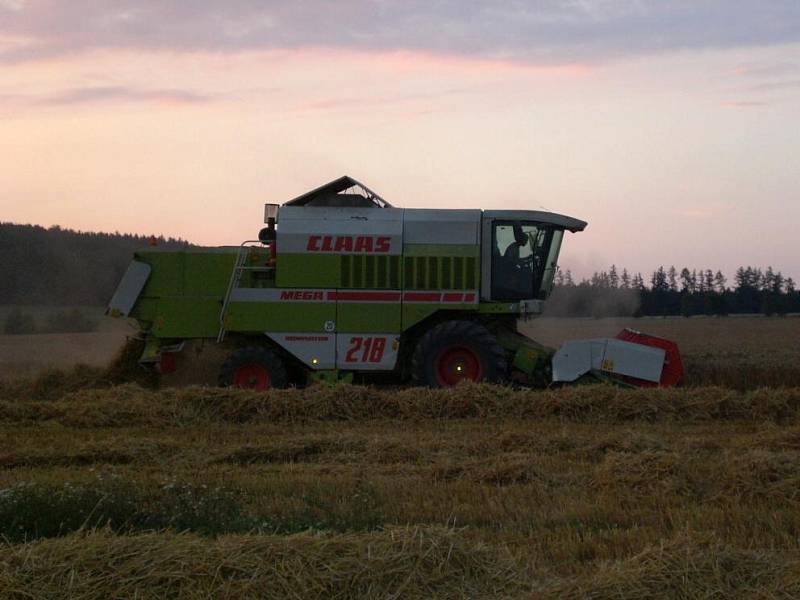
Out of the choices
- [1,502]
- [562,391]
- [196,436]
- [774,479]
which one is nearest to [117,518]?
[1,502]

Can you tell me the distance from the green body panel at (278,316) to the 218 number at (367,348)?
508mm

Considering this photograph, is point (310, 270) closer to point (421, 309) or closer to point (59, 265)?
point (421, 309)

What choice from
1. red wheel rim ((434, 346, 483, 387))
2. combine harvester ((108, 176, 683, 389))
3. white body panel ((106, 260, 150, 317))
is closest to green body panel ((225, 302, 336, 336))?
combine harvester ((108, 176, 683, 389))

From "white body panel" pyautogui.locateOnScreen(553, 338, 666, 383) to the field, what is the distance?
49.7 inches

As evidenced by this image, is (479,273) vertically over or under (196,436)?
over

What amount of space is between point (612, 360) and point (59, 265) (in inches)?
1479

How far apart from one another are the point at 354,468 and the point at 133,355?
7.94 meters

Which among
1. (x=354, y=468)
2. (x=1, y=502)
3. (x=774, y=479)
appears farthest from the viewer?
(x=354, y=468)

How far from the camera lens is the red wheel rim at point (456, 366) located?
14.1 metres

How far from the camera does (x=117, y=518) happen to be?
609 centimetres

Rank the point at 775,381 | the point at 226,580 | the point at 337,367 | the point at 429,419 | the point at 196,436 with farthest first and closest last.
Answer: the point at 775,381
the point at 337,367
the point at 429,419
the point at 196,436
the point at 226,580

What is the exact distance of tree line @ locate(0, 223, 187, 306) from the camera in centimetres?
3844

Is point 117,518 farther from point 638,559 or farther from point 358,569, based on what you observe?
point 638,559

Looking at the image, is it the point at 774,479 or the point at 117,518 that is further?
the point at 774,479
